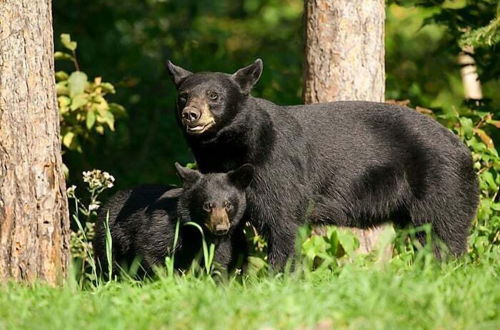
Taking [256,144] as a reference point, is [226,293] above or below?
below

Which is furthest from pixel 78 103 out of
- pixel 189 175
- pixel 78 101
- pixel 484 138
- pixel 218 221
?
pixel 484 138

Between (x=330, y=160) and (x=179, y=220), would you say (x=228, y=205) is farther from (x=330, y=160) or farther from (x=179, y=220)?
(x=330, y=160)

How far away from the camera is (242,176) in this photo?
620 centimetres

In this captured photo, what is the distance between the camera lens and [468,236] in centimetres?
687

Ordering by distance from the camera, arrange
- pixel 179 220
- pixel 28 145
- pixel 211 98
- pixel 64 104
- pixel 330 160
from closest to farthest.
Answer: pixel 28 145, pixel 211 98, pixel 179 220, pixel 330 160, pixel 64 104

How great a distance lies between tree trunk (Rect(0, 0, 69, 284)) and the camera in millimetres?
5617

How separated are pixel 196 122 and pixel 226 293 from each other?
1711mm

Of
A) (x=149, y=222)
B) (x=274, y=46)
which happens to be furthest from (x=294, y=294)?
(x=274, y=46)

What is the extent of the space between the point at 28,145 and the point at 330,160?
2.06 meters

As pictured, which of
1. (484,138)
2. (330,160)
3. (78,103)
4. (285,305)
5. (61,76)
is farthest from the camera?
(61,76)

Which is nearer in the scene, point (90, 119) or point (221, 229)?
point (221, 229)

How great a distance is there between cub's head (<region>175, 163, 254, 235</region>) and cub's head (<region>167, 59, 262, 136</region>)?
340mm

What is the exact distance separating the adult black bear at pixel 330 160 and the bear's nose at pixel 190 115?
0.17m

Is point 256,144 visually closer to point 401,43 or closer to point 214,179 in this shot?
point 214,179
